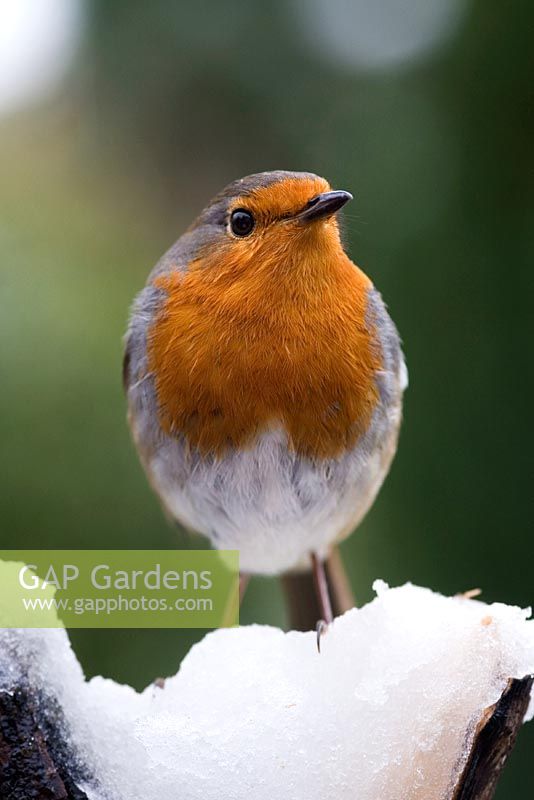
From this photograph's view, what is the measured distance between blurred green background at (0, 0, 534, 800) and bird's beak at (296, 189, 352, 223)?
975 mm

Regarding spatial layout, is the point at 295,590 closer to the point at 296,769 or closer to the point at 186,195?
the point at 296,769

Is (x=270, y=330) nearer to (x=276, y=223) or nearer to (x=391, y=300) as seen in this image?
(x=276, y=223)

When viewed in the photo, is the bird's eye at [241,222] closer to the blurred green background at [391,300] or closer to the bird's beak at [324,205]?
the bird's beak at [324,205]

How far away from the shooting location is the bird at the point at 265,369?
4.60 ft

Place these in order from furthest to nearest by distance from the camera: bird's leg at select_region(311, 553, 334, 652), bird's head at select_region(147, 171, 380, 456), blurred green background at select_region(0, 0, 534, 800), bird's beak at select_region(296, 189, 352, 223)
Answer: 1. blurred green background at select_region(0, 0, 534, 800)
2. bird's leg at select_region(311, 553, 334, 652)
3. bird's head at select_region(147, 171, 380, 456)
4. bird's beak at select_region(296, 189, 352, 223)

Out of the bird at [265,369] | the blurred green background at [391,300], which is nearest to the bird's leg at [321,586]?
the bird at [265,369]

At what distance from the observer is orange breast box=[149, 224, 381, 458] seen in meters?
1.40

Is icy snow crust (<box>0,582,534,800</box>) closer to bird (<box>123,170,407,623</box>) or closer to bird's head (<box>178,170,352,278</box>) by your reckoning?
bird (<box>123,170,407,623</box>)

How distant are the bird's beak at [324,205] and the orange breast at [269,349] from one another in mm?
55

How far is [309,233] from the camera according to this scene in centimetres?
139

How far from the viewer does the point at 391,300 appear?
249 cm

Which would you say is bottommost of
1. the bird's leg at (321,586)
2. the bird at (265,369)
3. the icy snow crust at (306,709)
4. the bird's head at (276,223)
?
the bird's leg at (321,586)

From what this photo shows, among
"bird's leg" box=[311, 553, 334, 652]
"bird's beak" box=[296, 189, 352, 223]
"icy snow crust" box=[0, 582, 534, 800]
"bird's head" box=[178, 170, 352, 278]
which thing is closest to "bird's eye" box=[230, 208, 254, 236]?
"bird's head" box=[178, 170, 352, 278]

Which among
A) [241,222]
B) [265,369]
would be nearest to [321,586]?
[265,369]
